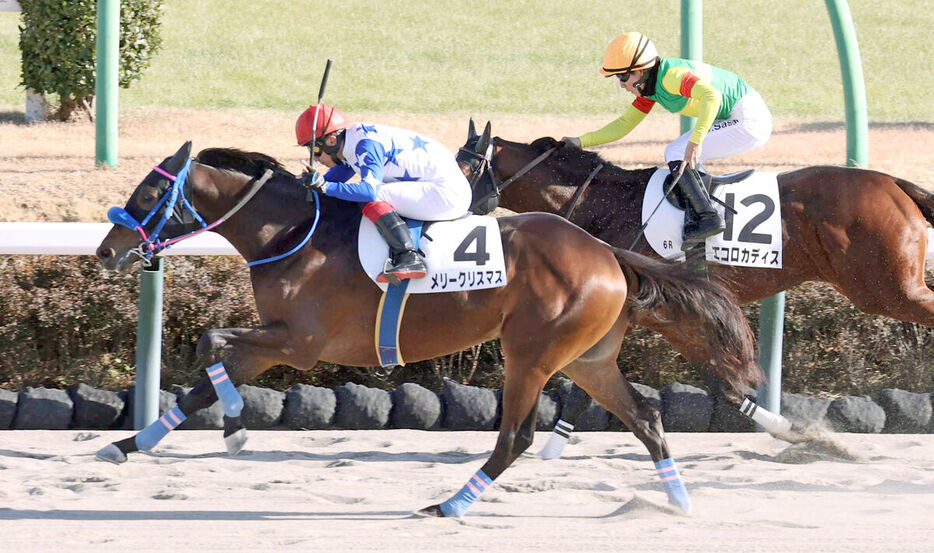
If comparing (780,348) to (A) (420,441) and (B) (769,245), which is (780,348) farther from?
(A) (420,441)

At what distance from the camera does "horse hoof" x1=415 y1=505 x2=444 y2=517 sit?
4500mm

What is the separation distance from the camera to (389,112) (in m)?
14.5

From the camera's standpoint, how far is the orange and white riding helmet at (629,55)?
5.67 metres

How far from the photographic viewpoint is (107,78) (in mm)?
8383

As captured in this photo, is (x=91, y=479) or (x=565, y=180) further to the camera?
(x=565, y=180)

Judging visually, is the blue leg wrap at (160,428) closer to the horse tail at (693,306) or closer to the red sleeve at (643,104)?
the horse tail at (693,306)

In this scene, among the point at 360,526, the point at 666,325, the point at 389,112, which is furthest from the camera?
the point at 389,112

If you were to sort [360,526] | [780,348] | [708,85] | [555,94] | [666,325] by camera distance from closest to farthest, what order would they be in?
[360,526] < [666,325] < [708,85] < [780,348] < [555,94]

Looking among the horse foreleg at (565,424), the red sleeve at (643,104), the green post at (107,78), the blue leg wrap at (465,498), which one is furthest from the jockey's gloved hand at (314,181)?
the green post at (107,78)

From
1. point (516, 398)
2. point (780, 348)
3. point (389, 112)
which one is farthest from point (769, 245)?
point (389, 112)

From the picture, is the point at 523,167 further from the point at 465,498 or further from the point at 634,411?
the point at 465,498

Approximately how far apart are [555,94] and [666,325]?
433 inches

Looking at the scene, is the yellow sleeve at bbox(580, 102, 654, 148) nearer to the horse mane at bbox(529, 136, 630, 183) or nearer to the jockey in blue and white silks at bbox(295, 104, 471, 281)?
the horse mane at bbox(529, 136, 630, 183)

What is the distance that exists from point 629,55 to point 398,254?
172 centimetres
